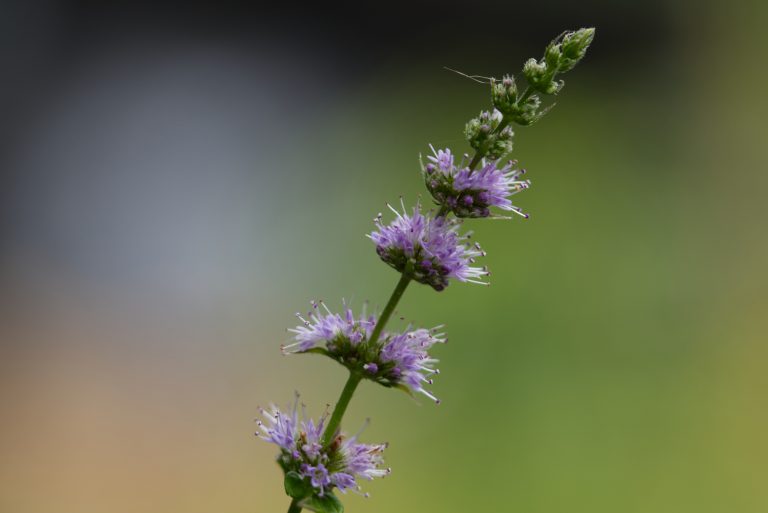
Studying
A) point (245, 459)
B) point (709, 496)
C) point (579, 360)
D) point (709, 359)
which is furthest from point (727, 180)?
point (245, 459)

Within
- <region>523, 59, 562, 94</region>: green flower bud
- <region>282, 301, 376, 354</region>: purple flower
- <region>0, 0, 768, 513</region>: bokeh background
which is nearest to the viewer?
<region>523, 59, 562, 94</region>: green flower bud

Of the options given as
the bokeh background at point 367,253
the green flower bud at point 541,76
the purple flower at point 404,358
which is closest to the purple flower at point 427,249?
the purple flower at point 404,358

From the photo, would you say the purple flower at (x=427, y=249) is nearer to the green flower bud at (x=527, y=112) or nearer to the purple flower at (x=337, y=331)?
the purple flower at (x=337, y=331)

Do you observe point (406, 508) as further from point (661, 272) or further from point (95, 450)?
point (661, 272)

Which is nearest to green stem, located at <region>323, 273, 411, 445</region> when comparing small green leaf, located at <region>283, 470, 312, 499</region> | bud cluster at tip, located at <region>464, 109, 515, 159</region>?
small green leaf, located at <region>283, 470, 312, 499</region>

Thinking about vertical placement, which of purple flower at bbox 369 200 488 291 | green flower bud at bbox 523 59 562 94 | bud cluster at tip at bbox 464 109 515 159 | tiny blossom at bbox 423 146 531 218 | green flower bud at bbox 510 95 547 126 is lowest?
purple flower at bbox 369 200 488 291

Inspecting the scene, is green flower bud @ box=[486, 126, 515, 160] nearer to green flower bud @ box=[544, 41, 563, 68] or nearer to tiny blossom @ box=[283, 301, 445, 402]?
green flower bud @ box=[544, 41, 563, 68]

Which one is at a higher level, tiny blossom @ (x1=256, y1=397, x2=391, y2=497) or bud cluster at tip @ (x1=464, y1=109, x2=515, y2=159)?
bud cluster at tip @ (x1=464, y1=109, x2=515, y2=159)

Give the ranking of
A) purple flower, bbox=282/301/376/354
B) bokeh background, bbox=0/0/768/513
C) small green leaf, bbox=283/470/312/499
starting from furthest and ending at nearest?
bokeh background, bbox=0/0/768/513, purple flower, bbox=282/301/376/354, small green leaf, bbox=283/470/312/499
